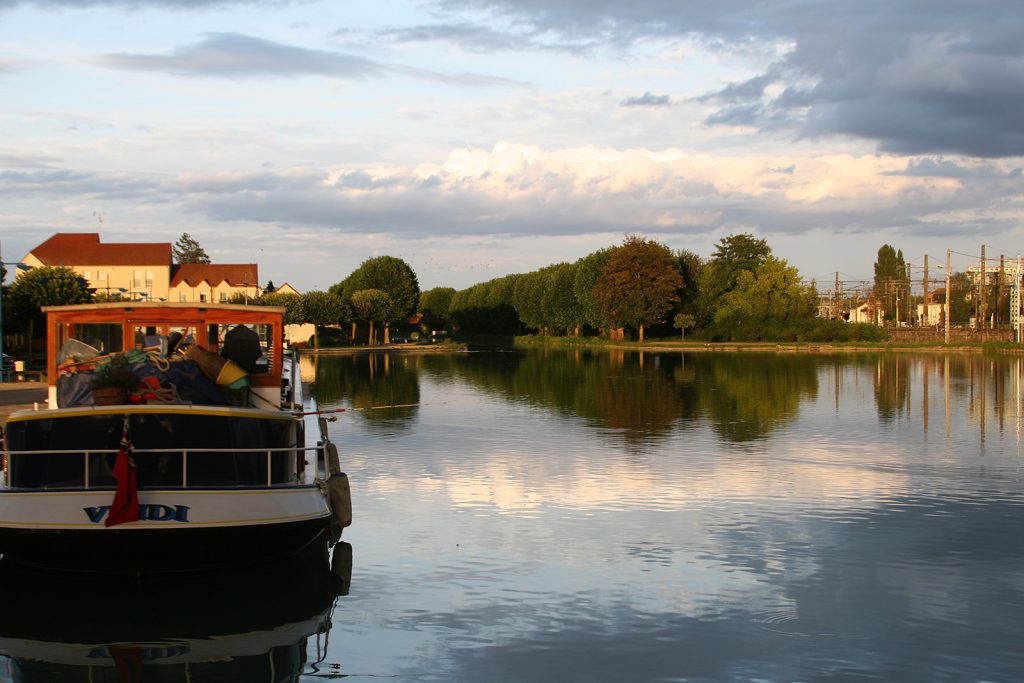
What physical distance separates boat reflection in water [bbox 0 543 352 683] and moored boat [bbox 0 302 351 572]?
340 millimetres

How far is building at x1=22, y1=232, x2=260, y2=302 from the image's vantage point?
333ft

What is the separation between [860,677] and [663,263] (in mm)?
87671

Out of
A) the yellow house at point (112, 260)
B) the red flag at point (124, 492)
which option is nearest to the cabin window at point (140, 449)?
the red flag at point (124, 492)

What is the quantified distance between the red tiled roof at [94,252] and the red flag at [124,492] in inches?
3822

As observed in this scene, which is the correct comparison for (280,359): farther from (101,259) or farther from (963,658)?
(101,259)

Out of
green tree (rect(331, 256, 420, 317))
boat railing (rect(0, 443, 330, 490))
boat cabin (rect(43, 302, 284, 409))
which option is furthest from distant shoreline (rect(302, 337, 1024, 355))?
boat railing (rect(0, 443, 330, 490))

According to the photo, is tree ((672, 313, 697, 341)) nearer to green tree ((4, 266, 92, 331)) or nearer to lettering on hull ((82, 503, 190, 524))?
green tree ((4, 266, 92, 331))

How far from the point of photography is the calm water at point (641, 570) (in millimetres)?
9148

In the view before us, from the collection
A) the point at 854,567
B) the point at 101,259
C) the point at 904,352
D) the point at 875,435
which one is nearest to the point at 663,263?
the point at 904,352

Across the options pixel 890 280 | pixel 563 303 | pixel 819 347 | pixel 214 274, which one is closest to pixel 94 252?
pixel 214 274

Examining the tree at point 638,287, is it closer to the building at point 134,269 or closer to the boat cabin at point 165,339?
the building at point 134,269

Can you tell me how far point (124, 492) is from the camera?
10.4 m

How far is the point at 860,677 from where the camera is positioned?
858cm

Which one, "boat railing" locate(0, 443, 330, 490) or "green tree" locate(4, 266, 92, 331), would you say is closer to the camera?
"boat railing" locate(0, 443, 330, 490)
